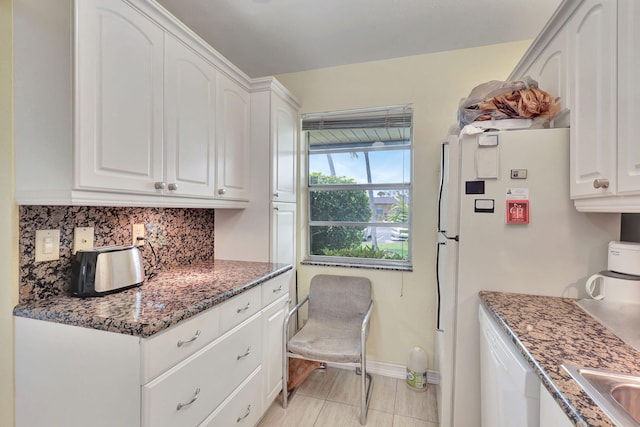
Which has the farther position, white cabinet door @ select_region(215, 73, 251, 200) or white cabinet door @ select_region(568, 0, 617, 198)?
white cabinet door @ select_region(215, 73, 251, 200)

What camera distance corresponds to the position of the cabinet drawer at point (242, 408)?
1.35m

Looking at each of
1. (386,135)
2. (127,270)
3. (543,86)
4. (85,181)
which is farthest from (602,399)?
(386,135)

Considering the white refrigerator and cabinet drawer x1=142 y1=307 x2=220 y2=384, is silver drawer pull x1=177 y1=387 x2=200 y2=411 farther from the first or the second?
the white refrigerator

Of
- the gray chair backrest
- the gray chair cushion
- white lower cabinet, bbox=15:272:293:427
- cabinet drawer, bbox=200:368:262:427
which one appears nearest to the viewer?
white lower cabinet, bbox=15:272:293:427

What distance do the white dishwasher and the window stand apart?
1150 millimetres

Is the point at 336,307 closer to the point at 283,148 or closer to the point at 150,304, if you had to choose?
the point at 283,148

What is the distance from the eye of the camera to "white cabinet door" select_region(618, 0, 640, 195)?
90cm

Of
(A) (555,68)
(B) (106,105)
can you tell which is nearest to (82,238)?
(B) (106,105)

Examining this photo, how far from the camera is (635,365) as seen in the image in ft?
2.59

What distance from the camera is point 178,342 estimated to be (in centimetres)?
113

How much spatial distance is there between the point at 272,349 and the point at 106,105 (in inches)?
61.4

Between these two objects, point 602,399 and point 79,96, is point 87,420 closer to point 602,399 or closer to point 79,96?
point 79,96

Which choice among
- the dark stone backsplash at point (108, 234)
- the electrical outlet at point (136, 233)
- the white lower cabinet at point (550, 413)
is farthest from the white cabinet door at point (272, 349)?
the white lower cabinet at point (550, 413)

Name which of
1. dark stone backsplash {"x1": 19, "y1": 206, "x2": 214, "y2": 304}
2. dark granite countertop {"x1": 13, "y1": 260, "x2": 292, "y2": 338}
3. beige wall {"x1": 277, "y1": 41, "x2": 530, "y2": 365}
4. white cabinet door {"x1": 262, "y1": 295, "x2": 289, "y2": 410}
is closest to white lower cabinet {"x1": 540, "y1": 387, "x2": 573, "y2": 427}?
dark granite countertop {"x1": 13, "y1": 260, "x2": 292, "y2": 338}
